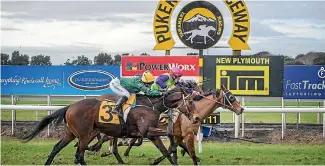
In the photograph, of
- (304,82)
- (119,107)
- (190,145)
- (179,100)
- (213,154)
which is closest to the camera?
(119,107)

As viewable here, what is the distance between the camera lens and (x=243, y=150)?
46.8 ft

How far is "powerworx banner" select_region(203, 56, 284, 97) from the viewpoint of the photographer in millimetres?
15016

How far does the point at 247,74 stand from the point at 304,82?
2.43 m

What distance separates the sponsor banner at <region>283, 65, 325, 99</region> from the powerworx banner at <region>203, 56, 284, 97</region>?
1.82 metres

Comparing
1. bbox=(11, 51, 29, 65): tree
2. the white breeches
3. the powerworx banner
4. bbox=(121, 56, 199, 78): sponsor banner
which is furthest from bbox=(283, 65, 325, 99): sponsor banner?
bbox=(11, 51, 29, 65): tree

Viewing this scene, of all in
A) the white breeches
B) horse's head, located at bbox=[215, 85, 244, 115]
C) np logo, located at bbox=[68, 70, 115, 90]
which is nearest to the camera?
the white breeches

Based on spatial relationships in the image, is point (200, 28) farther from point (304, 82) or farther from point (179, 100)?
point (179, 100)

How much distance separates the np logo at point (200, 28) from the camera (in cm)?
1589

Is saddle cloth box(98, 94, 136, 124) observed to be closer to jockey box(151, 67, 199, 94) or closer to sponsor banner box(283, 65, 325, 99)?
jockey box(151, 67, 199, 94)

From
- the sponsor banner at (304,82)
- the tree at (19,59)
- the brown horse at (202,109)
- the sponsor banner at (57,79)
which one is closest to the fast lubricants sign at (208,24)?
the sponsor banner at (304,82)

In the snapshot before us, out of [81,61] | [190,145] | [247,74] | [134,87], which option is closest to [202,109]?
[190,145]

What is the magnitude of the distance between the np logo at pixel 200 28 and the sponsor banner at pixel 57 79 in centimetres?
232

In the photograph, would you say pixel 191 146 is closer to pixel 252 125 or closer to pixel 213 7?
pixel 213 7

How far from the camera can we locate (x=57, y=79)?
17.5 metres
